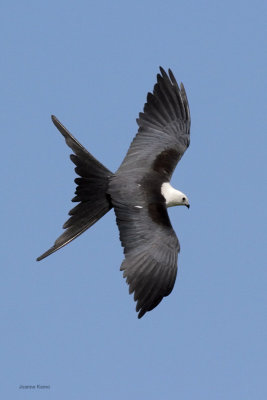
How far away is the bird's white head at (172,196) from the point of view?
47.9ft

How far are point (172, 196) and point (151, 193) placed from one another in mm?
643

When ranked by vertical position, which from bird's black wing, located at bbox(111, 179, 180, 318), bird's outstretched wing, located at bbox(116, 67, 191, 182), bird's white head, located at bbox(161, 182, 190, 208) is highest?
bird's outstretched wing, located at bbox(116, 67, 191, 182)

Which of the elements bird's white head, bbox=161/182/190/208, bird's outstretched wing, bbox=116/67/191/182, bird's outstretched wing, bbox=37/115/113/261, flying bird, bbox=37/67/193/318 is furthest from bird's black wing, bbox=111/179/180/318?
bird's outstretched wing, bbox=116/67/191/182

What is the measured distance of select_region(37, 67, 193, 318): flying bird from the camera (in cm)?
1323

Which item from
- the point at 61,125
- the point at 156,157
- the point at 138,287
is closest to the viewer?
the point at 138,287

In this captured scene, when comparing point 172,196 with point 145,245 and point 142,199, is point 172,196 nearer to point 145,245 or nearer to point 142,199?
point 142,199

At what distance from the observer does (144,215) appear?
13.7 m

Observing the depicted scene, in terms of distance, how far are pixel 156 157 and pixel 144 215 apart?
1635mm

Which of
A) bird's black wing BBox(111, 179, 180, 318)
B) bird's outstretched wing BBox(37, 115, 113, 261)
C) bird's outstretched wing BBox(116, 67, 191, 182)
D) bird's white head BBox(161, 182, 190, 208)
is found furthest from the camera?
bird's outstretched wing BBox(116, 67, 191, 182)

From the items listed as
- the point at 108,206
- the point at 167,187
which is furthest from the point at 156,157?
the point at 108,206

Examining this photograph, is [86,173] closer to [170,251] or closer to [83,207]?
[83,207]

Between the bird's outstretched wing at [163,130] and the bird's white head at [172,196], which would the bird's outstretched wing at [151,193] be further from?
the bird's white head at [172,196]

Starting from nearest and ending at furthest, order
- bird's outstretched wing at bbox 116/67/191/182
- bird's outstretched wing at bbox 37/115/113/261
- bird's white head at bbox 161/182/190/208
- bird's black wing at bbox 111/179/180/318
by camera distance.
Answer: bird's black wing at bbox 111/179/180/318, bird's outstretched wing at bbox 37/115/113/261, bird's white head at bbox 161/182/190/208, bird's outstretched wing at bbox 116/67/191/182

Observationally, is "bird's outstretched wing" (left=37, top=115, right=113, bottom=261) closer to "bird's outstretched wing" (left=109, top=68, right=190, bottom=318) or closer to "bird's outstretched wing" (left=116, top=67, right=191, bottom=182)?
"bird's outstretched wing" (left=109, top=68, right=190, bottom=318)
